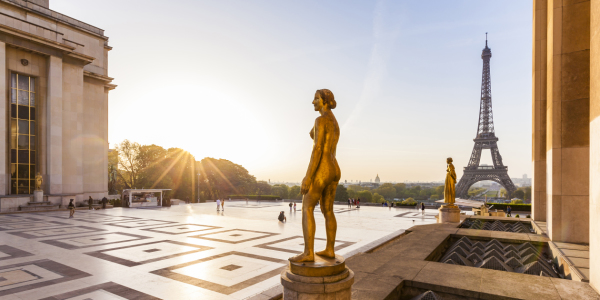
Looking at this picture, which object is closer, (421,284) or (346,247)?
(421,284)

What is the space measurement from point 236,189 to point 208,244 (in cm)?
6219

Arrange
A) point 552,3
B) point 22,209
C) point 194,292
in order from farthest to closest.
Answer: point 22,209 → point 552,3 → point 194,292

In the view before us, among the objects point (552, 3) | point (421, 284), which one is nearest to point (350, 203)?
point (552, 3)

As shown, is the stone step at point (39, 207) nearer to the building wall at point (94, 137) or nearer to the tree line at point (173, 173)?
the building wall at point (94, 137)

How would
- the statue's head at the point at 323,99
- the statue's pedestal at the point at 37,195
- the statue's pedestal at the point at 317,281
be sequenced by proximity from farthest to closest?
the statue's pedestal at the point at 37,195
the statue's head at the point at 323,99
the statue's pedestal at the point at 317,281

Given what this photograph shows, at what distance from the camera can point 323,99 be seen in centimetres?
506

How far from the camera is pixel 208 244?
14852 millimetres

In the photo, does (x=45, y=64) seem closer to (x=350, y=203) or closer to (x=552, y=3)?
(x=350, y=203)

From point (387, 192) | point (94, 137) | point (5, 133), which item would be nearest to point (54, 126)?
point (5, 133)

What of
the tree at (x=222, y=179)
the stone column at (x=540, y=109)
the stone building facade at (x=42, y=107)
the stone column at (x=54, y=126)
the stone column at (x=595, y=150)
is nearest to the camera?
the stone column at (x=595, y=150)

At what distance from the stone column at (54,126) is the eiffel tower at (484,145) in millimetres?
69685

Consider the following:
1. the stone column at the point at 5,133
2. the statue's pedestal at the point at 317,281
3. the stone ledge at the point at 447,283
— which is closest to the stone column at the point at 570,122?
the stone ledge at the point at 447,283

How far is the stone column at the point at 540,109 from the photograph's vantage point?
46.7 feet

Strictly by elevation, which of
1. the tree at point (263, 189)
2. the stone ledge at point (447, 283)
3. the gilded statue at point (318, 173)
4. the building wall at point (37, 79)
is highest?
the building wall at point (37, 79)
